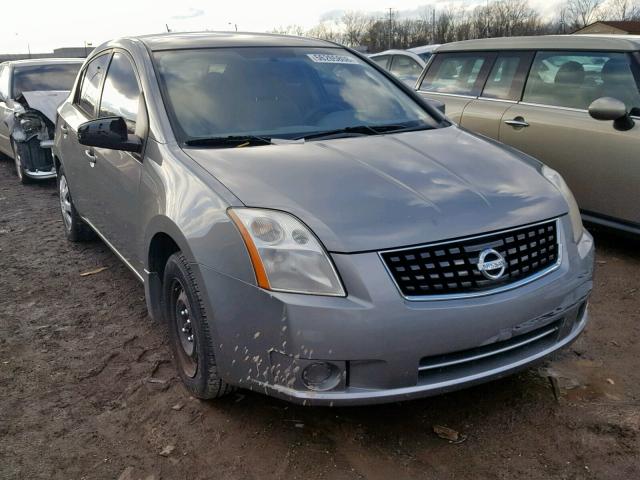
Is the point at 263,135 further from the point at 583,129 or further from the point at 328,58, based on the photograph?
the point at 583,129

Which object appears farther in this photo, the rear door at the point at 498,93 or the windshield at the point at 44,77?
the windshield at the point at 44,77

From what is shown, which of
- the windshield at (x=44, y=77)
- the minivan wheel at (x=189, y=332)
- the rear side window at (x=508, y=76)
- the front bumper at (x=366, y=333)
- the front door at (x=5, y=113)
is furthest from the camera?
the windshield at (x=44, y=77)

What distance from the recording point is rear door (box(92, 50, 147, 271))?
3.32 meters

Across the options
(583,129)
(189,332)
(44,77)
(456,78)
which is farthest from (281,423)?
(44,77)

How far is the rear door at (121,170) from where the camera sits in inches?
131

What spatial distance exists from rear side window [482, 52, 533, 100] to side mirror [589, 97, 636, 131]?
1.06 m

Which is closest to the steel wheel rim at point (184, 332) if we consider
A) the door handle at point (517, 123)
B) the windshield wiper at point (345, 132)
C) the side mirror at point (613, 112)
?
the windshield wiper at point (345, 132)

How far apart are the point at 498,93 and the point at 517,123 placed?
51cm

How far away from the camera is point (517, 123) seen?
5.31 metres

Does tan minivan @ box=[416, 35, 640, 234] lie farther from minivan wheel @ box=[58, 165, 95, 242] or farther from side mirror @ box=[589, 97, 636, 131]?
minivan wheel @ box=[58, 165, 95, 242]

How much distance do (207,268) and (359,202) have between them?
2.15 ft

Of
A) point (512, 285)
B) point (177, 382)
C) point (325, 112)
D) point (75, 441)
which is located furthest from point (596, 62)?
point (75, 441)

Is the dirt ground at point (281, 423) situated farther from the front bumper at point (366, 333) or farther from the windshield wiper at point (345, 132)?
the windshield wiper at point (345, 132)

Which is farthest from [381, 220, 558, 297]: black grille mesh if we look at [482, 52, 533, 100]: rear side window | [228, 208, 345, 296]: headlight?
[482, 52, 533, 100]: rear side window
